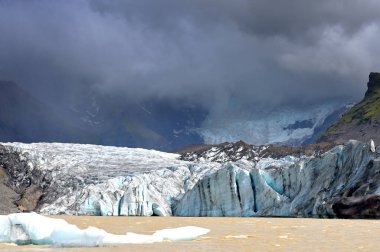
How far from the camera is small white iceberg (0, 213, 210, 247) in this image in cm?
1550

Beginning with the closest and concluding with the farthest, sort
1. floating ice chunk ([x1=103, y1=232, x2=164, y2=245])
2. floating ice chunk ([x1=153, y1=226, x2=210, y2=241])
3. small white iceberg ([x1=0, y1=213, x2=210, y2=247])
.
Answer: small white iceberg ([x1=0, y1=213, x2=210, y2=247]), floating ice chunk ([x1=103, y1=232, x2=164, y2=245]), floating ice chunk ([x1=153, y1=226, x2=210, y2=241])

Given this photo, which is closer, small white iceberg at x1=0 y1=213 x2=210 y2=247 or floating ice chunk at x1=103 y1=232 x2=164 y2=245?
small white iceberg at x1=0 y1=213 x2=210 y2=247

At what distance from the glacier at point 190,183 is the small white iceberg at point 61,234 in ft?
92.1

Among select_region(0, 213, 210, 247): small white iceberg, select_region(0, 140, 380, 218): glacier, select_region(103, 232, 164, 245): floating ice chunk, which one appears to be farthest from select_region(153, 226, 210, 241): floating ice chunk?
select_region(0, 140, 380, 218): glacier

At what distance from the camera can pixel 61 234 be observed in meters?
16.2

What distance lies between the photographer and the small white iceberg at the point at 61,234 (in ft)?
50.9

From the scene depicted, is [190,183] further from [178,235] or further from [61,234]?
[61,234]

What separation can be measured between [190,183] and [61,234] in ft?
204

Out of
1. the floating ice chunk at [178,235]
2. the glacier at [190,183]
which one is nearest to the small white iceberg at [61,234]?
the floating ice chunk at [178,235]

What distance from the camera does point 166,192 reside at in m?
74.3

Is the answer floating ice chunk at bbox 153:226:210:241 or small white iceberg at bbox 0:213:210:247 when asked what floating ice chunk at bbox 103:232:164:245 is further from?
floating ice chunk at bbox 153:226:210:241

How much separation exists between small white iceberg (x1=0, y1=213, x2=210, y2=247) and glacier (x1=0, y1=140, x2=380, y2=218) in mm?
28087

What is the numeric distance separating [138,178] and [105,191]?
585 cm

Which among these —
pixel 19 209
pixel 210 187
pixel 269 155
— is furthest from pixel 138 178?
pixel 269 155
